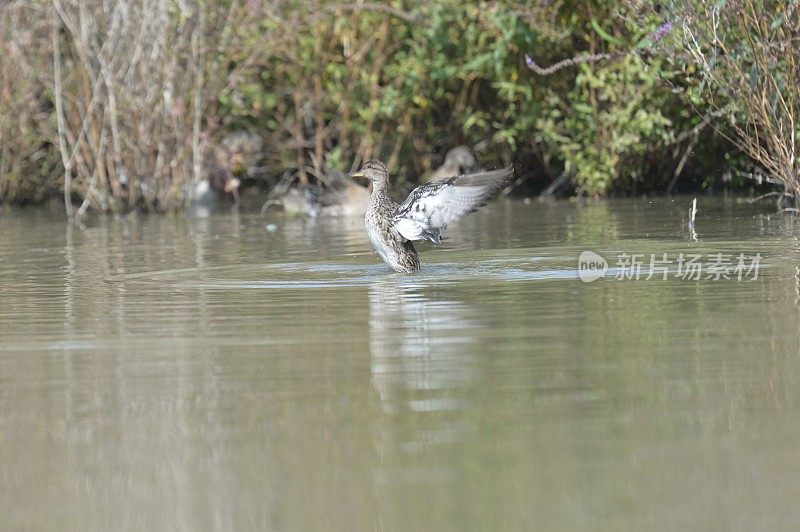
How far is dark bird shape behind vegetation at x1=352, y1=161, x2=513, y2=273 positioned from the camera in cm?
849

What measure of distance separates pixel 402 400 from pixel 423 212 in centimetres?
402

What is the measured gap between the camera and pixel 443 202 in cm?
867

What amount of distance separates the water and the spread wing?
1.01ft

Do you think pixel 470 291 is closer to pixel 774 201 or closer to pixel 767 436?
pixel 767 436

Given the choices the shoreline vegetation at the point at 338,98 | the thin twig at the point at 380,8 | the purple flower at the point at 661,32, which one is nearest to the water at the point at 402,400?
the purple flower at the point at 661,32

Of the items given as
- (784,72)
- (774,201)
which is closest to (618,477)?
(784,72)

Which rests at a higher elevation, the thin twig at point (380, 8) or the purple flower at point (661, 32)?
the thin twig at point (380, 8)

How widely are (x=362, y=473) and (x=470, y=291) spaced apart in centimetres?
374

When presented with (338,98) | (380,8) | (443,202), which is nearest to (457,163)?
(338,98)

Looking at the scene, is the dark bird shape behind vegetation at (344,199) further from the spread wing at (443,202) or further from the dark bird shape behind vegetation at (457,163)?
the spread wing at (443,202)

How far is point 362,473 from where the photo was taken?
402cm

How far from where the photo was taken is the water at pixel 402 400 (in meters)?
3.75

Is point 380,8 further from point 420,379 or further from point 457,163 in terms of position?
point 420,379

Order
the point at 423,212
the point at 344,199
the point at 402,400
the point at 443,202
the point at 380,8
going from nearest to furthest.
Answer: the point at 402,400, the point at 443,202, the point at 423,212, the point at 344,199, the point at 380,8
